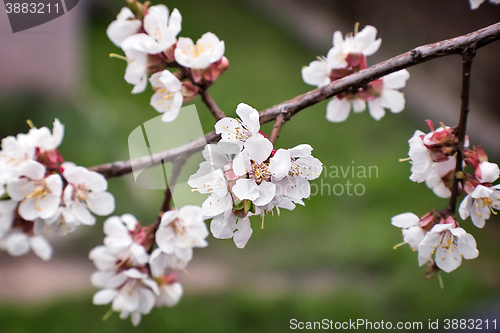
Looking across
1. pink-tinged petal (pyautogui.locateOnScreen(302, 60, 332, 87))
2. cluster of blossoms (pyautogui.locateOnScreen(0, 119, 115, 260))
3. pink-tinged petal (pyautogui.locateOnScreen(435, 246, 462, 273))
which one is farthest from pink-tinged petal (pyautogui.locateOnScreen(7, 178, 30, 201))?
pink-tinged petal (pyautogui.locateOnScreen(435, 246, 462, 273))

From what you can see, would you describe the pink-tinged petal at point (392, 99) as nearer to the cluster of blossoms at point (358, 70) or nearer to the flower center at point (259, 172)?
the cluster of blossoms at point (358, 70)

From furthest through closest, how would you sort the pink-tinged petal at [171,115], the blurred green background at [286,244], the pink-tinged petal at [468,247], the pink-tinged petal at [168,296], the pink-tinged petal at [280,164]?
1. the blurred green background at [286,244]
2. the pink-tinged petal at [168,296]
3. the pink-tinged petal at [171,115]
4. the pink-tinged petal at [468,247]
5. the pink-tinged petal at [280,164]

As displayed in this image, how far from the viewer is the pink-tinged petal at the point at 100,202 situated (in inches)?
23.3

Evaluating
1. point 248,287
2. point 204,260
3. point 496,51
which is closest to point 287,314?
point 248,287

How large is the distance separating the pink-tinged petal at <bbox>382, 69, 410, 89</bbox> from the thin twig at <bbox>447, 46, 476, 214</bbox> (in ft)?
0.47

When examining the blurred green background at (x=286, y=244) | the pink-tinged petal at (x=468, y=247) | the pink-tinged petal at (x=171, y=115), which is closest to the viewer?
the pink-tinged petal at (x=468, y=247)

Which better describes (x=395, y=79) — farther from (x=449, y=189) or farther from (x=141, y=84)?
(x=141, y=84)

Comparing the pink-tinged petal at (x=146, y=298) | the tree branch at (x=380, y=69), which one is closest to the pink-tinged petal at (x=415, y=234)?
the tree branch at (x=380, y=69)

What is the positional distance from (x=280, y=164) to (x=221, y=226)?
9 cm

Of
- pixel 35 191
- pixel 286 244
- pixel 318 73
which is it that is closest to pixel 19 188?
pixel 35 191

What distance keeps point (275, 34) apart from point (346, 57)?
1.37 m

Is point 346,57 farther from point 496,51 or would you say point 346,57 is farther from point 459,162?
point 496,51

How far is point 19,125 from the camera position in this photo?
1.64 metres

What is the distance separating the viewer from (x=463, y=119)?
1.55 feet
